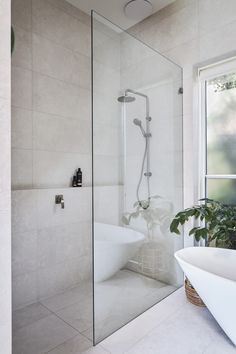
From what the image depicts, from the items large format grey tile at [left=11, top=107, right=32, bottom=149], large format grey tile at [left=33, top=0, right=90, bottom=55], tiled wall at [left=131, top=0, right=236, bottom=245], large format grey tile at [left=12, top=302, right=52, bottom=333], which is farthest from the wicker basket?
large format grey tile at [left=33, top=0, right=90, bottom=55]

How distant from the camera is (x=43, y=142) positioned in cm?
236

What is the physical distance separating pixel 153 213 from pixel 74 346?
44.1 inches

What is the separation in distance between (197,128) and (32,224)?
1.77m

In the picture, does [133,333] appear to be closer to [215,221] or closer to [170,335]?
[170,335]

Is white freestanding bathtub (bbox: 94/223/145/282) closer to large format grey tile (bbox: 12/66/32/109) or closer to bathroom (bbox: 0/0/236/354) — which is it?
bathroom (bbox: 0/0/236/354)

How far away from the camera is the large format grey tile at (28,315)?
189cm

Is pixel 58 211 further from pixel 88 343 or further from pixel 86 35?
pixel 86 35

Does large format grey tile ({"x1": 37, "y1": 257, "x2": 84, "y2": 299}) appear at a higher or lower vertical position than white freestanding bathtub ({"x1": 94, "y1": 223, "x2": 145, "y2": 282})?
lower

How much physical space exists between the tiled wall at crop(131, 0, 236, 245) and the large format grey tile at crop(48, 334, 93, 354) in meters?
1.44

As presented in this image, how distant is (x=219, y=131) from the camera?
2324 millimetres

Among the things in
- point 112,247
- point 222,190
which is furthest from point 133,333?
point 222,190

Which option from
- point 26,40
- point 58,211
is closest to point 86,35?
point 26,40

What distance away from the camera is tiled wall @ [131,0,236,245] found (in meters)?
2.17

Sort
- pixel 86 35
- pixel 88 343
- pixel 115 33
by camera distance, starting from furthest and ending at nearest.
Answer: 1. pixel 86 35
2. pixel 115 33
3. pixel 88 343
